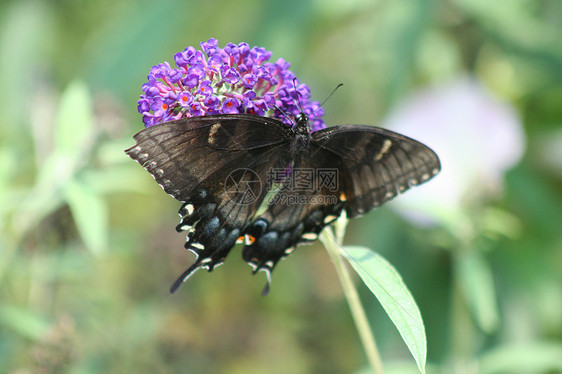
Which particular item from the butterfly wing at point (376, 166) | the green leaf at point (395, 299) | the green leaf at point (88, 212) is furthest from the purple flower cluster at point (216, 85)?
the green leaf at point (395, 299)

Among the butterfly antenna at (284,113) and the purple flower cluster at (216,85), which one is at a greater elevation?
the purple flower cluster at (216,85)

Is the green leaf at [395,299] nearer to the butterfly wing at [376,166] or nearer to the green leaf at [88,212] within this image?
the butterfly wing at [376,166]

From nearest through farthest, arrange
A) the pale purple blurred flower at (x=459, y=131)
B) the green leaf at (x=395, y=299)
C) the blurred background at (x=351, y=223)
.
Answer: the green leaf at (x=395, y=299)
the blurred background at (x=351, y=223)
the pale purple blurred flower at (x=459, y=131)

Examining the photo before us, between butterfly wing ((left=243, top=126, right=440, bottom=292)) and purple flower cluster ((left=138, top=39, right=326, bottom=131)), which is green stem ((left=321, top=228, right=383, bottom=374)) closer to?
butterfly wing ((left=243, top=126, right=440, bottom=292))

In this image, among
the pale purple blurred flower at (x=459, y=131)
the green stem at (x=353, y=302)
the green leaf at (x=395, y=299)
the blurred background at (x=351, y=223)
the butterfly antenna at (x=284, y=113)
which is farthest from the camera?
the pale purple blurred flower at (x=459, y=131)

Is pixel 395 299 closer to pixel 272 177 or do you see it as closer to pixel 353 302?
pixel 353 302

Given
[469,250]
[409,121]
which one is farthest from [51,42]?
[469,250]

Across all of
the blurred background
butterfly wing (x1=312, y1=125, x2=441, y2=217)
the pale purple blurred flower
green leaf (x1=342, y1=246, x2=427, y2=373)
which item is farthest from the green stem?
the pale purple blurred flower

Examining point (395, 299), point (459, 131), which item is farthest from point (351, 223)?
point (395, 299)
